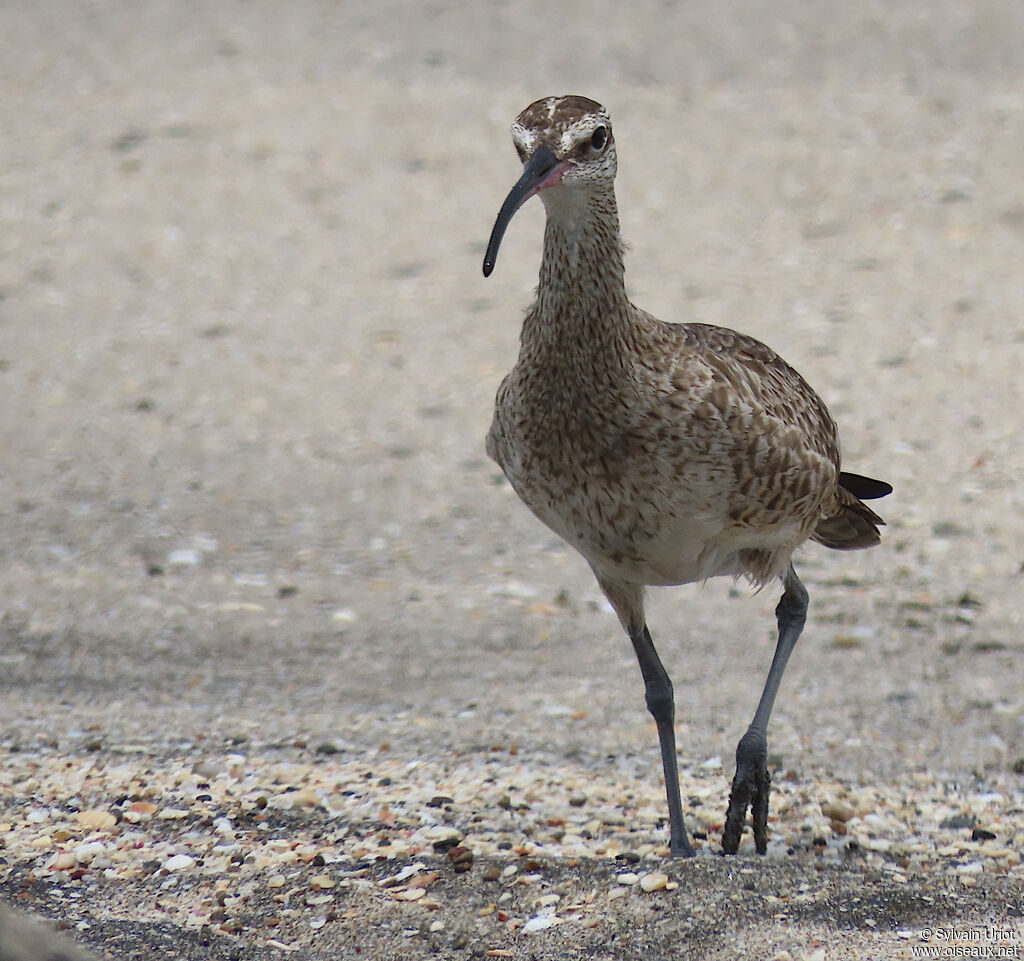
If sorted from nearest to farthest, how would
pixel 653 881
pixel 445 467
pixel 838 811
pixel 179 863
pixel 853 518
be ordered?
1. pixel 653 881
2. pixel 179 863
3. pixel 838 811
4. pixel 853 518
5. pixel 445 467

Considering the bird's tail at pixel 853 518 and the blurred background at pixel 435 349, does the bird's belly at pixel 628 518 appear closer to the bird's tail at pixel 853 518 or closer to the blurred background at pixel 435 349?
the bird's tail at pixel 853 518

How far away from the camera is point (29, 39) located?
16.4 meters

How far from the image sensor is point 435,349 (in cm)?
1165

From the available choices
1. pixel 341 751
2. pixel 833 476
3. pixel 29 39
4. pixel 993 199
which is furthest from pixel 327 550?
pixel 29 39

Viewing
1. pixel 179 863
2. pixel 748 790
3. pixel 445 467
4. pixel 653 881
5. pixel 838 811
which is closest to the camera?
pixel 653 881

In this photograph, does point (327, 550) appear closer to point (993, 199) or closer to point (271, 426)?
point (271, 426)

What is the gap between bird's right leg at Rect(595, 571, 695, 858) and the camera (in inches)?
219

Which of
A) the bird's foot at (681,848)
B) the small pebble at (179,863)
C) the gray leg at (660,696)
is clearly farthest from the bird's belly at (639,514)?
the small pebble at (179,863)

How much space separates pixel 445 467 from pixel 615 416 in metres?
5.28

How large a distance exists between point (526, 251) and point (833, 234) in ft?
8.15

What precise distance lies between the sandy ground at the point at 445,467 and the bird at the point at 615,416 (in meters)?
1.12

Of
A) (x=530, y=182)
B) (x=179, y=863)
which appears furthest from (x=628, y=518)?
(x=179, y=863)

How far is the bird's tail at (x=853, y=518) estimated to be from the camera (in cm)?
604

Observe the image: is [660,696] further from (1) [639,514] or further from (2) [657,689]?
(1) [639,514]
